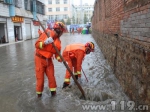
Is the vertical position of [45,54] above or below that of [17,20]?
below

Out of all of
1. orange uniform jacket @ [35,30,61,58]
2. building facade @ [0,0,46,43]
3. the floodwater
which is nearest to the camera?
the floodwater

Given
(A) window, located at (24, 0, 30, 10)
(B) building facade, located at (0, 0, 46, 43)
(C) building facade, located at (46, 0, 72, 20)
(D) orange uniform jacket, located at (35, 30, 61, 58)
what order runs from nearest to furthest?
(D) orange uniform jacket, located at (35, 30, 61, 58) < (B) building facade, located at (0, 0, 46, 43) < (A) window, located at (24, 0, 30, 10) < (C) building facade, located at (46, 0, 72, 20)

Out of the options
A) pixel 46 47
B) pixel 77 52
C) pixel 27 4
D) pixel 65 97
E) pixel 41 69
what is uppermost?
pixel 27 4

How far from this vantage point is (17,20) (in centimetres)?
2391

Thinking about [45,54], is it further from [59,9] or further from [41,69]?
[59,9]

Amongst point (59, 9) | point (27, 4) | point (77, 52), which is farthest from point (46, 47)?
point (59, 9)

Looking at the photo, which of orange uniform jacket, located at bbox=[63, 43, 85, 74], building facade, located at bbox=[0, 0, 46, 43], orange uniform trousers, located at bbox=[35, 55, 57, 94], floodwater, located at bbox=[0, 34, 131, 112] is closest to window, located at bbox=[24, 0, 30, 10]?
building facade, located at bbox=[0, 0, 46, 43]

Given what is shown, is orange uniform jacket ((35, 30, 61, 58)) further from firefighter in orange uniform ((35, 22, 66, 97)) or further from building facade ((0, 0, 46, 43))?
building facade ((0, 0, 46, 43))

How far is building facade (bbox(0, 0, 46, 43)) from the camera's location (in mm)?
20708

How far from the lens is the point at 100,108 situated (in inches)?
155

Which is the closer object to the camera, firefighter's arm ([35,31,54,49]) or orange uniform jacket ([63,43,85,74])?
firefighter's arm ([35,31,54,49])

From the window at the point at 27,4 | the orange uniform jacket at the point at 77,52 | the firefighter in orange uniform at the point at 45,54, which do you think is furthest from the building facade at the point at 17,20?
the firefighter in orange uniform at the point at 45,54

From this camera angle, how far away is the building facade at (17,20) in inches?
815

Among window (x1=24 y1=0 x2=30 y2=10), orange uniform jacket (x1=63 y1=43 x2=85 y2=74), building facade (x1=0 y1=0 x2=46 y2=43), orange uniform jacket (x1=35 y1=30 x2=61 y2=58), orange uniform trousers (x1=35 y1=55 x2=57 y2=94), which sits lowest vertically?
orange uniform trousers (x1=35 y1=55 x2=57 y2=94)
